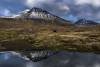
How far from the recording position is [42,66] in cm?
5544

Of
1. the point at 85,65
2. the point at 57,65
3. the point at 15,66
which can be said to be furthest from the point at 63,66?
the point at 15,66

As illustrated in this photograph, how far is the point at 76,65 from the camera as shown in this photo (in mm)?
56938

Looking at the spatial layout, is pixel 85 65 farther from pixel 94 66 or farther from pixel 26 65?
pixel 26 65

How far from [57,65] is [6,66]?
38.2ft

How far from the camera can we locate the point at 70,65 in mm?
56719

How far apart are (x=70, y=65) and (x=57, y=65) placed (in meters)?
3.07

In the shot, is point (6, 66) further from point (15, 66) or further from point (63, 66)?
point (63, 66)

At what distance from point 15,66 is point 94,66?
58.7ft

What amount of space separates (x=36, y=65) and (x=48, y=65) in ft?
9.46

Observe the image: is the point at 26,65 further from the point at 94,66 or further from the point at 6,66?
the point at 94,66

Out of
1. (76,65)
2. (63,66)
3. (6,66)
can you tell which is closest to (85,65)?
(76,65)

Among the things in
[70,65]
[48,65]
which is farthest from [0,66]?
[70,65]

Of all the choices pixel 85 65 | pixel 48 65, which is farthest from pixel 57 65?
pixel 85 65

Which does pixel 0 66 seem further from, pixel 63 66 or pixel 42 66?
pixel 63 66
